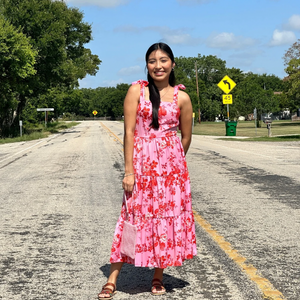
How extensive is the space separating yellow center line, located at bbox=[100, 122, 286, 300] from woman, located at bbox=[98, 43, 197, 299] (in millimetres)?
691

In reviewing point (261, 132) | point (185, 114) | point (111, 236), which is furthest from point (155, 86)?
point (261, 132)

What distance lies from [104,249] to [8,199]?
4098 millimetres

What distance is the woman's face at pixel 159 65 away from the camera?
3.99 meters

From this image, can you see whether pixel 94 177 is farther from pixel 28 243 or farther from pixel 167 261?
pixel 167 261

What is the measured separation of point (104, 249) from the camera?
17.9 ft

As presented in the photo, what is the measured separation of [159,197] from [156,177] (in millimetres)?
157

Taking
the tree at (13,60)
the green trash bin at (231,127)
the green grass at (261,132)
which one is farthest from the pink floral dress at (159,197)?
the green trash bin at (231,127)

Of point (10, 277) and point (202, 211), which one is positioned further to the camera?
point (202, 211)

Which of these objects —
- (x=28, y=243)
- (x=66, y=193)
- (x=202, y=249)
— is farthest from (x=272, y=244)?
(x=66, y=193)

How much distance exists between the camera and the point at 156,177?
3.89 meters

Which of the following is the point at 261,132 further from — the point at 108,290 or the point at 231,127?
the point at 108,290

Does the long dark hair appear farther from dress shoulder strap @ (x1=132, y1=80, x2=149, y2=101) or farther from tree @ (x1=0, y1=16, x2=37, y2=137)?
tree @ (x1=0, y1=16, x2=37, y2=137)

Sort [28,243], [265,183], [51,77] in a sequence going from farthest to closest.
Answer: [51,77] → [265,183] → [28,243]

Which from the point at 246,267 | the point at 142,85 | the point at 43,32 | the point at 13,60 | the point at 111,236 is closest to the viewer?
the point at 142,85
